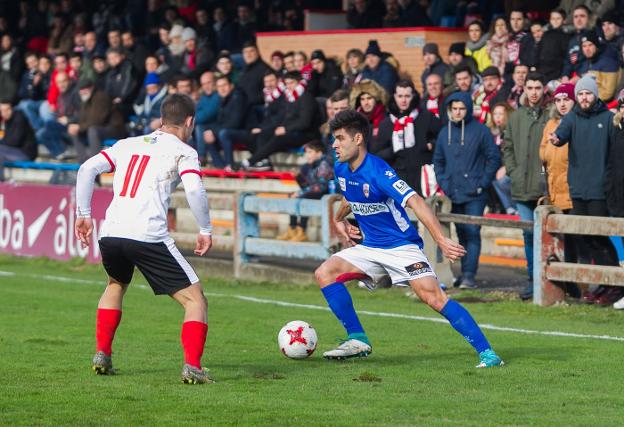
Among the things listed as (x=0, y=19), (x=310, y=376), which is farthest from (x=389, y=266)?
(x=0, y=19)

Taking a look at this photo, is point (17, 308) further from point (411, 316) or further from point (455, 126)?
point (455, 126)

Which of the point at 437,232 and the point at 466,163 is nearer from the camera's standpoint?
the point at 437,232

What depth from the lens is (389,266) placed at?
31.8 feet

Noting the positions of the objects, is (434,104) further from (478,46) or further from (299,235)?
(299,235)

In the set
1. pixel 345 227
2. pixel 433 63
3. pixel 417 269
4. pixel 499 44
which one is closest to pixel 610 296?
pixel 345 227

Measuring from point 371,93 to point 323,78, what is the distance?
590 cm

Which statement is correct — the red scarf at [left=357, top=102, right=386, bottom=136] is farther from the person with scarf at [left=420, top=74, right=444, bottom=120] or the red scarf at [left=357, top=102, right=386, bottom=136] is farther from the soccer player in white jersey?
the soccer player in white jersey

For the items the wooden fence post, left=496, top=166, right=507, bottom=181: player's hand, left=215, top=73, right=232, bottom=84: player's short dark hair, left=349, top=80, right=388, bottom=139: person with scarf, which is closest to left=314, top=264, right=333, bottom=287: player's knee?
the wooden fence post

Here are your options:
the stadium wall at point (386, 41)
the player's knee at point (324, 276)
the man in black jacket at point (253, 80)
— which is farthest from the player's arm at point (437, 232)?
the man in black jacket at point (253, 80)

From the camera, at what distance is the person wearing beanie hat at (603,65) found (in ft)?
53.5

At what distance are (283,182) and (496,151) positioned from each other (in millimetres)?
6385

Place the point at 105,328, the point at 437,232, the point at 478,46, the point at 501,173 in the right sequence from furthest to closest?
the point at 478,46
the point at 501,173
the point at 105,328
the point at 437,232

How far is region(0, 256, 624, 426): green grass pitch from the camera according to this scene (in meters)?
7.61

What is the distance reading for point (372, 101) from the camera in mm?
15102
